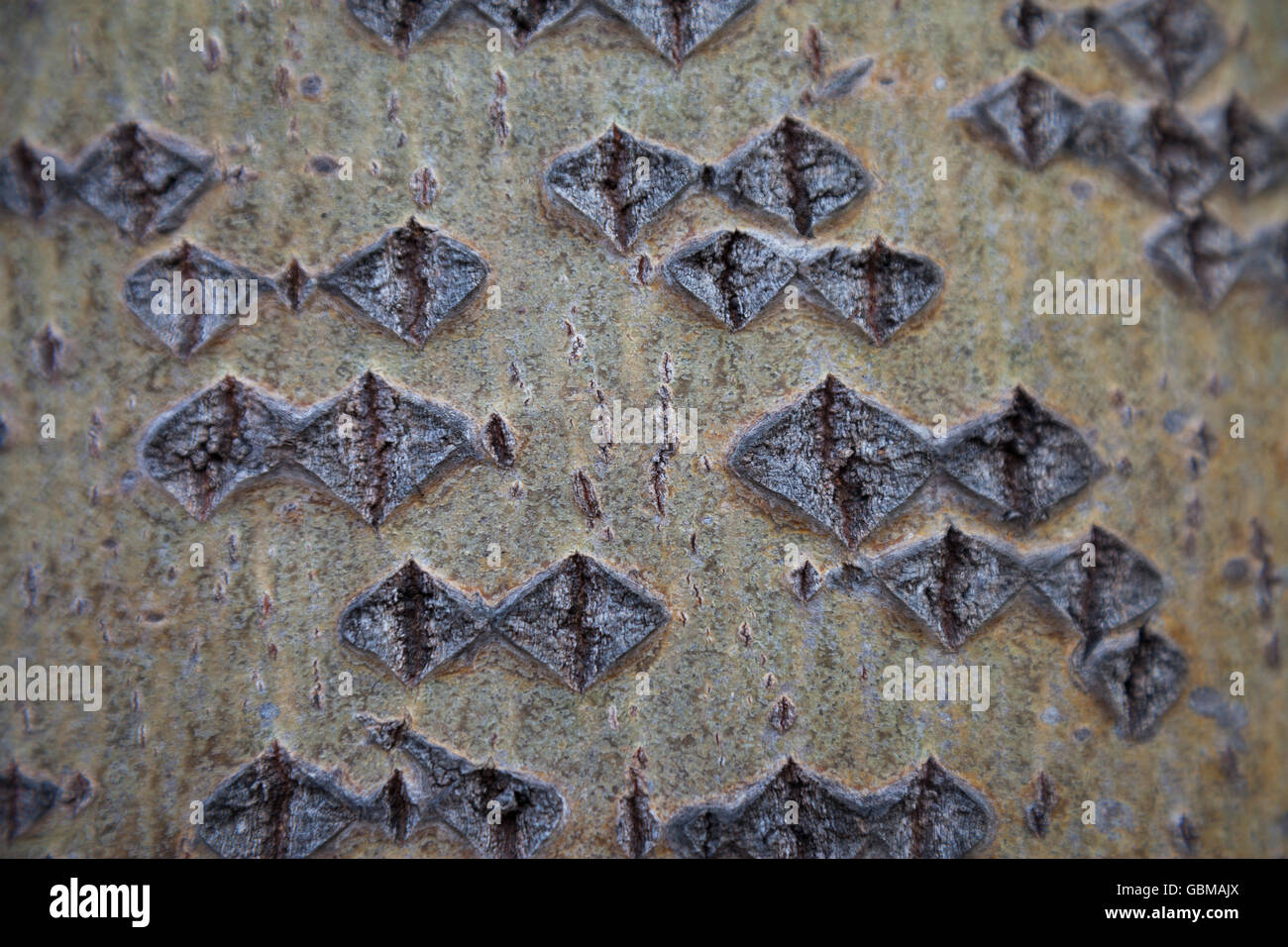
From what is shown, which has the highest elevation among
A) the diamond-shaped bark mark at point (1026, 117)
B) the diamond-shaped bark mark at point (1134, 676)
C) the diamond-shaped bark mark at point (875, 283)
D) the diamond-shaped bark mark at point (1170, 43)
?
the diamond-shaped bark mark at point (1170, 43)

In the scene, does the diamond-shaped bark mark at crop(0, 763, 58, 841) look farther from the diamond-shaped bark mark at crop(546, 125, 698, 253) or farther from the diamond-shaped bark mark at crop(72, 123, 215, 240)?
the diamond-shaped bark mark at crop(546, 125, 698, 253)

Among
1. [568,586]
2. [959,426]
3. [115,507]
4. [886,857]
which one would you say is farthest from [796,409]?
[115,507]

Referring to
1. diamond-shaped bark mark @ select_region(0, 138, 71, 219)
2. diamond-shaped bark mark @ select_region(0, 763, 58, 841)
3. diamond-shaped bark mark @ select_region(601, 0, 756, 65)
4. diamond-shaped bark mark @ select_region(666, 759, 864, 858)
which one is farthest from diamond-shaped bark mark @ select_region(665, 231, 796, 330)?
diamond-shaped bark mark @ select_region(0, 763, 58, 841)

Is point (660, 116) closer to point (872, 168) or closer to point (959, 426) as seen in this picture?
point (872, 168)

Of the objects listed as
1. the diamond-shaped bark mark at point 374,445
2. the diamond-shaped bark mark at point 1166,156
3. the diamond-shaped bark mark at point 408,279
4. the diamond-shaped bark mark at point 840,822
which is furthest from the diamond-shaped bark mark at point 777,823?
the diamond-shaped bark mark at point 1166,156

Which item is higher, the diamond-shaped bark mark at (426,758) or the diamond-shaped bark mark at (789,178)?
the diamond-shaped bark mark at (789,178)

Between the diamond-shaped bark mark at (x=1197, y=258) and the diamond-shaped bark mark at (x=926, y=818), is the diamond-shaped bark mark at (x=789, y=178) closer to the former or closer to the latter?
the diamond-shaped bark mark at (x=1197, y=258)
